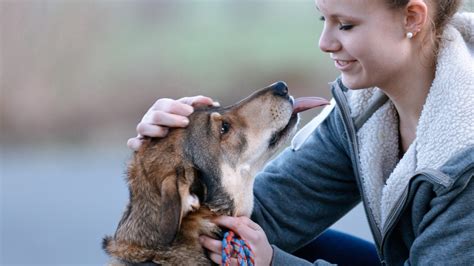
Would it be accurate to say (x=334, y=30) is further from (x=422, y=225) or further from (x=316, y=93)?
(x=316, y=93)

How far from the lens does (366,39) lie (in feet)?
10.7

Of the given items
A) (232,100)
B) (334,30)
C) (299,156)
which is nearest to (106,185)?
(232,100)

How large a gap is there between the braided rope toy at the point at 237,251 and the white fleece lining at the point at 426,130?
0.60m

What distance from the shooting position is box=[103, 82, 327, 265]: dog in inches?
128

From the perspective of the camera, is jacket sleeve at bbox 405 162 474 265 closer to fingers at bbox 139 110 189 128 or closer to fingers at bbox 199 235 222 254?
fingers at bbox 199 235 222 254

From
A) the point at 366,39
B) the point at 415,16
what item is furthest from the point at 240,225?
the point at 415,16

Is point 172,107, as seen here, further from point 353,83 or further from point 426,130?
point 426,130

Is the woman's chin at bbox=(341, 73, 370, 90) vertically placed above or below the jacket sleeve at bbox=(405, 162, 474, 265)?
above

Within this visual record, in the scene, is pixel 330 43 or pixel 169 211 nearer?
pixel 169 211

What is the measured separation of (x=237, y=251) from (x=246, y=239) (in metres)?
0.08

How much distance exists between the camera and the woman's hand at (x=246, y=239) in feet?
10.6

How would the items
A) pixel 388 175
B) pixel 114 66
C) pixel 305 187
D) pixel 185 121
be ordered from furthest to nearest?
pixel 114 66 → pixel 305 187 → pixel 388 175 → pixel 185 121

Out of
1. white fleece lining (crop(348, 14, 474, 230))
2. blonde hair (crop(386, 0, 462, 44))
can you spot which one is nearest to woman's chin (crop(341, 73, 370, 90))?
white fleece lining (crop(348, 14, 474, 230))

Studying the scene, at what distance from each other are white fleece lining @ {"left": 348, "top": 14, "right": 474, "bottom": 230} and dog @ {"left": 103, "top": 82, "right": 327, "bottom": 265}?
0.95 feet
